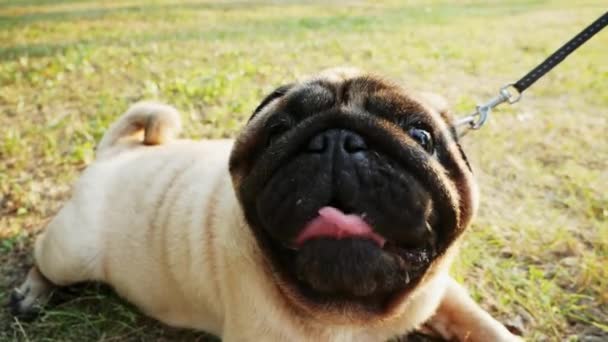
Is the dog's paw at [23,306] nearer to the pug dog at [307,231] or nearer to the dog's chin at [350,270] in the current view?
the pug dog at [307,231]

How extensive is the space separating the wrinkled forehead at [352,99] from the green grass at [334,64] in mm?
→ 1278

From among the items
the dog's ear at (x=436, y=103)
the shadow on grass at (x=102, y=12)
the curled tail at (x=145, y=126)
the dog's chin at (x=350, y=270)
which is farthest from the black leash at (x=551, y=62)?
the shadow on grass at (x=102, y=12)

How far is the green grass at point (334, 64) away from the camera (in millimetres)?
2721

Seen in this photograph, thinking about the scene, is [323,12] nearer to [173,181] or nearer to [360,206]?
[173,181]

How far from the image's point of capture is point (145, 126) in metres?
3.29

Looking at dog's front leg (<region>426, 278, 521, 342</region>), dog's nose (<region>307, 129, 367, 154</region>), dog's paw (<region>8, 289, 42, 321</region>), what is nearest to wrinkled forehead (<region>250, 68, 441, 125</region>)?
dog's nose (<region>307, 129, 367, 154</region>)

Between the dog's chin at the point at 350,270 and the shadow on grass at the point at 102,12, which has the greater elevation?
the dog's chin at the point at 350,270

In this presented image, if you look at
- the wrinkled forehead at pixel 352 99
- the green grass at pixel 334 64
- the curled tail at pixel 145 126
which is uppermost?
the wrinkled forehead at pixel 352 99

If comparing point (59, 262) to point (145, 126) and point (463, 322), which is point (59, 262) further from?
point (463, 322)

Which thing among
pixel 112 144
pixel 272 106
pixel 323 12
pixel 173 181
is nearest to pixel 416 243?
pixel 272 106

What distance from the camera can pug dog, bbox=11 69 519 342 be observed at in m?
1.65

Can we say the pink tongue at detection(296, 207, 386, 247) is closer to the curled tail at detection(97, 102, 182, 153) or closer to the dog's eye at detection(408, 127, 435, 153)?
the dog's eye at detection(408, 127, 435, 153)

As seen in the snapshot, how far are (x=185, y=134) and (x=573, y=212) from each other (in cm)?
285

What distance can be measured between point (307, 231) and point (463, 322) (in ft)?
3.50
